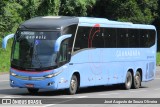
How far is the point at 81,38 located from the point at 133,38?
5.47m

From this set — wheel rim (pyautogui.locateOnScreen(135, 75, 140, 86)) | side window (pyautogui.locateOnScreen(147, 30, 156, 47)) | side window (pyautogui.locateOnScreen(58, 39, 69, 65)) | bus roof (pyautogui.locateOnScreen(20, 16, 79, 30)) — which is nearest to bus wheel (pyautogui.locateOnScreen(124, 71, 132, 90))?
wheel rim (pyautogui.locateOnScreen(135, 75, 140, 86))

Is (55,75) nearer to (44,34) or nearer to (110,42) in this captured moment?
(44,34)

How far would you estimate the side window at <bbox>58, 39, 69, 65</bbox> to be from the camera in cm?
2134

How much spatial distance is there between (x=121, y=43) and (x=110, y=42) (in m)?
1.26

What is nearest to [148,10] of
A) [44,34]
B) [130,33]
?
[130,33]

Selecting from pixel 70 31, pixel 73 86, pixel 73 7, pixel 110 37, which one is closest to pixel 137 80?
pixel 110 37

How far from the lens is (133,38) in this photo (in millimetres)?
27547

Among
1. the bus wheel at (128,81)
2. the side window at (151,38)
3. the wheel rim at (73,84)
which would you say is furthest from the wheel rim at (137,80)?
the wheel rim at (73,84)

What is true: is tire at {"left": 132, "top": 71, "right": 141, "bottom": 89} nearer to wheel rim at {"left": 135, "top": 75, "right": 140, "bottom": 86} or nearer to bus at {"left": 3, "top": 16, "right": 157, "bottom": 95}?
wheel rim at {"left": 135, "top": 75, "right": 140, "bottom": 86}

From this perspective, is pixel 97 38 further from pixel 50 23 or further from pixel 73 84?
pixel 50 23

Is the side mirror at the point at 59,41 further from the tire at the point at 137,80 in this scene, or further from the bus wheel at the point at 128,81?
the tire at the point at 137,80

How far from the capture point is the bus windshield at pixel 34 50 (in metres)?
21.1

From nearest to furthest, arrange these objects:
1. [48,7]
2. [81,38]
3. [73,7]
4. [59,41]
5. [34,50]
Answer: [59,41] → [34,50] → [81,38] → [48,7] → [73,7]

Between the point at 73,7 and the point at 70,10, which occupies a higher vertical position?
the point at 73,7
